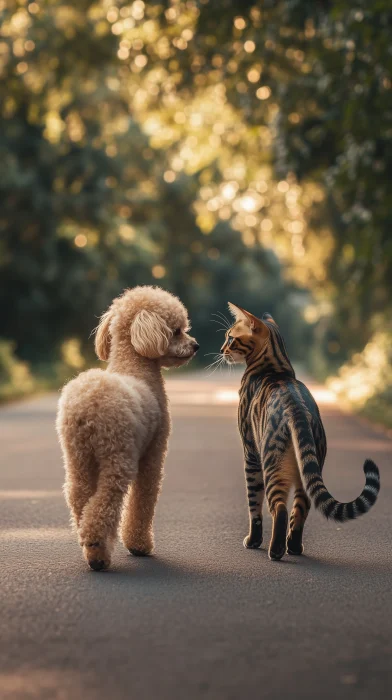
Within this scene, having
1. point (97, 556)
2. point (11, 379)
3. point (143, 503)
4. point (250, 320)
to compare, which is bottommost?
point (97, 556)

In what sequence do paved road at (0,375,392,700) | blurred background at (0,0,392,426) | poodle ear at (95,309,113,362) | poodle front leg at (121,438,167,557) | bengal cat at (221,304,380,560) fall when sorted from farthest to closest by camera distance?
blurred background at (0,0,392,426) → poodle ear at (95,309,113,362) → poodle front leg at (121,438,167,557) → bengal cat at (221,304,380,560) → paved road at (0,375,392,700)

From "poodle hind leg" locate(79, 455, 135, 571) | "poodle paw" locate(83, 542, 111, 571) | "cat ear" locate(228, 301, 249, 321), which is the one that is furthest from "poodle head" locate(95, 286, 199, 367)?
"poodle paw" locate(83, 542, 111, 571)

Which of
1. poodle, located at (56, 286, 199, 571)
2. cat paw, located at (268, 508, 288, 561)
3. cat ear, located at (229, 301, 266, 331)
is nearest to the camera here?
poodle, located at (56, 286, 199, 571)

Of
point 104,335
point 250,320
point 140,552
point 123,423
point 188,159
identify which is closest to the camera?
point 123,423

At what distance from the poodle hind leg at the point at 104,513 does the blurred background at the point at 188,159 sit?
7.14 meters

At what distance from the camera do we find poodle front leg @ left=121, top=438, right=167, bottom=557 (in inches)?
259

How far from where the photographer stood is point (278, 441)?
21.2 ft

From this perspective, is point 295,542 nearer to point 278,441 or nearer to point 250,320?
point 278,441

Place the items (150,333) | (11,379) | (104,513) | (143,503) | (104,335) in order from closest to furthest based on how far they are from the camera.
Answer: (104,513)
(150,333)
(143,503)
(104,335)
(11,379)

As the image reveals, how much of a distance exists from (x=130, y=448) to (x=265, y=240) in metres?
22.2

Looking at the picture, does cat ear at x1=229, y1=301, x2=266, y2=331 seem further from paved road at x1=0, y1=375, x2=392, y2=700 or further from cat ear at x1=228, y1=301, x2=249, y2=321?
paved road at x1=0, y1=375, x2=392, y2=700

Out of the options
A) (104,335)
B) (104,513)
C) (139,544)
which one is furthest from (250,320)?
(104,513)

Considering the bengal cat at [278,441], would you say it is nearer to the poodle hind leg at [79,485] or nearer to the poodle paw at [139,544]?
the poodle paw at [139,544]

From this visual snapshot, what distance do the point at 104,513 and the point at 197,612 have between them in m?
1.02
